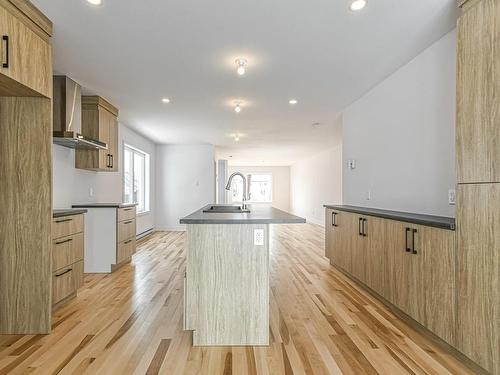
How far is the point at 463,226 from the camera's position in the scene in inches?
80.5

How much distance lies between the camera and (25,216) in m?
2.50

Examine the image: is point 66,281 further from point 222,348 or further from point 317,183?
point 317,183

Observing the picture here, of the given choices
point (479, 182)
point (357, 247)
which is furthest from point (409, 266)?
point (357, 247)

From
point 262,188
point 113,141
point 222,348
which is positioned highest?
point 113,141

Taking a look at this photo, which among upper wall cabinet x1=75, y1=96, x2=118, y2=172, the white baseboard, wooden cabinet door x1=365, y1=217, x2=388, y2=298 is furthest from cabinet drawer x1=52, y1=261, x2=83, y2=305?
the white baseboard

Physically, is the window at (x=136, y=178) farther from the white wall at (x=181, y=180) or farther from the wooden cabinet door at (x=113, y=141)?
the wooden cabinet door at (x=113, y=141)

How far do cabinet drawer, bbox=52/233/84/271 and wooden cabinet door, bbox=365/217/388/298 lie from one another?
120 inches

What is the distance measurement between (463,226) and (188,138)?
21.1ft

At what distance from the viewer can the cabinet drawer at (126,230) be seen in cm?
450

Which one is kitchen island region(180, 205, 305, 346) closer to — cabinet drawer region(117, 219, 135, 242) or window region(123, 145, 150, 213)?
cabinet drawer region(117, 219, 135, 242)

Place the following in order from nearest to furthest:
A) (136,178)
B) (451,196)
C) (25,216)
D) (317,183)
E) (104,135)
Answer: (25,216) → (451,196) → (104,135) → (136,178) → (317,183)

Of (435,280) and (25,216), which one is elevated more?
(25,216)

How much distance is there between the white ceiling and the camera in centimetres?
235

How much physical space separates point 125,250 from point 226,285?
2923 mm
